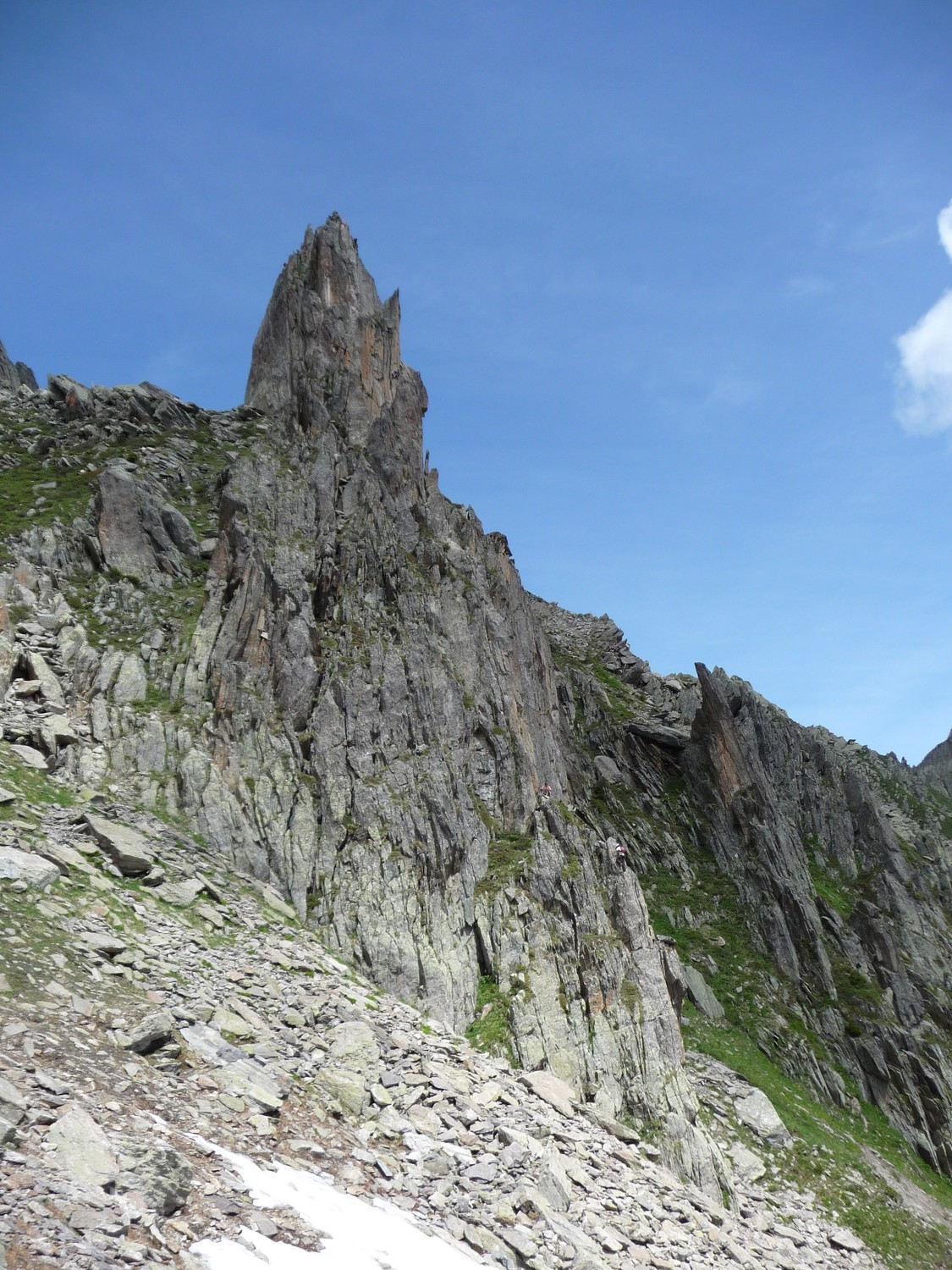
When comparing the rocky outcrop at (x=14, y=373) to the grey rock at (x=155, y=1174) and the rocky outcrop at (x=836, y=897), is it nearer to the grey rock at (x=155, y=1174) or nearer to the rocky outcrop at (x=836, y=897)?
the rocky outcrop at (x=836, y=897)

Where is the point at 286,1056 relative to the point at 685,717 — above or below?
below

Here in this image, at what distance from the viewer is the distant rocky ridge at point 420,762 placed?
100 feet

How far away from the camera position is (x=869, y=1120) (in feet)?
143

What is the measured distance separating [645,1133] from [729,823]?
132 feet

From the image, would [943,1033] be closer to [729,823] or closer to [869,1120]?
[869,1120]

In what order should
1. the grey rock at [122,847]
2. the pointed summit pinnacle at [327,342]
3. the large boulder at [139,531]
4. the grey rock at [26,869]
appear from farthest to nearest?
the pointed summit pinnacle at [327,342]
the large boulder at [139,531]
the grey rock at [122,847]
the grey rock at [26,869]

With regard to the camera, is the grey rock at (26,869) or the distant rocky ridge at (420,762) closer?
the grey rock at (26,869)

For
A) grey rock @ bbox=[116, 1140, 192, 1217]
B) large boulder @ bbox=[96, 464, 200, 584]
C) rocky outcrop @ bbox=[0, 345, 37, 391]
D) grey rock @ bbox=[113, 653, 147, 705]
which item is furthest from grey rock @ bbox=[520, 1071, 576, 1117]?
rocky outcrop @ bbox=[0, 345, 37, 391]

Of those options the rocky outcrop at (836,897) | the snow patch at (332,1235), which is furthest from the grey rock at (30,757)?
the rocky outcrop at (836,897)

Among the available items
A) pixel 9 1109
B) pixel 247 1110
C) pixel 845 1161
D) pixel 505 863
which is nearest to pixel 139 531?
pixel 505 863

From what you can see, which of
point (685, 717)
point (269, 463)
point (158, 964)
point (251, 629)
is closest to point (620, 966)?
point (158, 964)

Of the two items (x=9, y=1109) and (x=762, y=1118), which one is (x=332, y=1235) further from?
(x=762, y=1118)

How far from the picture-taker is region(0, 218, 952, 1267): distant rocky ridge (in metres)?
30.5

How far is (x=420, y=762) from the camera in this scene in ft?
127
